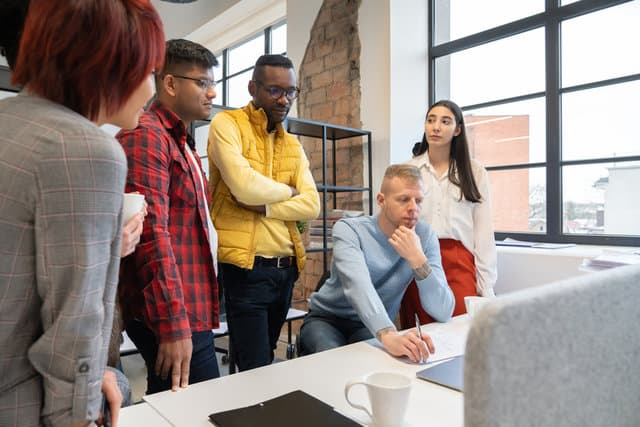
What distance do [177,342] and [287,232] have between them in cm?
70

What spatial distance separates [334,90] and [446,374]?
2.93 metres

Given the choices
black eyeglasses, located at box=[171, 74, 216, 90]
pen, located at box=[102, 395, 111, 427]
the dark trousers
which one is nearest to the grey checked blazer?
pen, located at box=[102, 395, 111, 427]

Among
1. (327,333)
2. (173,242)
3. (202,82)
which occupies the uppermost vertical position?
(202,82)

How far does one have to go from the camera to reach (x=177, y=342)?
39.1 inches

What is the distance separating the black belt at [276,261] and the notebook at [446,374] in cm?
67

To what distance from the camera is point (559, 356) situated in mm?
415

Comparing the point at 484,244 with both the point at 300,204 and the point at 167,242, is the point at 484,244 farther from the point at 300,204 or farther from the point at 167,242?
the point at 167,242

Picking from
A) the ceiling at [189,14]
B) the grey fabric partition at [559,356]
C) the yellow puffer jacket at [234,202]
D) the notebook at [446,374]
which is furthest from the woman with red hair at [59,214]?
the ceiling at [189,14]

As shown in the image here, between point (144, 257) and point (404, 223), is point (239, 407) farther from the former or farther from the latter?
point (404, 223)

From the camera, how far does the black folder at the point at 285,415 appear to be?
0.78 metres

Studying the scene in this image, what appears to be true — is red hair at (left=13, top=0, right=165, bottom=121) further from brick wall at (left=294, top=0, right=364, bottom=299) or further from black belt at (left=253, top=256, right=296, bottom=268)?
brick wall at (left=294, top=0, right=364, bottom=299)

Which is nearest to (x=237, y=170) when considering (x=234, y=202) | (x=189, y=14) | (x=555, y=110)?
(x=234, y=202)

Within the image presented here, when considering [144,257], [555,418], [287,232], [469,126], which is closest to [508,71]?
[469,126]

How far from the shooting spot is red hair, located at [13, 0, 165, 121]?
1.75 feet
